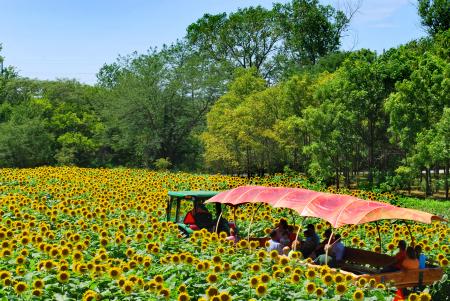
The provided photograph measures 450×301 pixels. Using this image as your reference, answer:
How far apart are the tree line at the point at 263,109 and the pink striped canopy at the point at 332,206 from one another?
16916 mm

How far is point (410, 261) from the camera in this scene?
995 centimetres

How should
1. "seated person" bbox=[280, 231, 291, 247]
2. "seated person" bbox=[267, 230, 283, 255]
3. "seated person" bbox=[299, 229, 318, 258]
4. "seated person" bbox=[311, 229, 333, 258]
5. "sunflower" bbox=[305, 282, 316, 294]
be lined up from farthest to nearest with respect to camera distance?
"seated person" bbox=[280, 231, 291, 247] → "seated person" bbox=[299, 229, 318, 258] → "seated person" bbox=[311, 229, 333, 258] → "seated person" bbox=[267, 230, 283, 255] → "sunflower" bbox=[305, 282, 316, 294]

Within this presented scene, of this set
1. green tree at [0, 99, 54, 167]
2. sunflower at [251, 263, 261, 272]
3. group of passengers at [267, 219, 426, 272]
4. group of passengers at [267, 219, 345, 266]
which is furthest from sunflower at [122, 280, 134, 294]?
green tree at [0, 99, 54, 167]

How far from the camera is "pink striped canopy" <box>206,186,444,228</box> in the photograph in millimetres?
9680

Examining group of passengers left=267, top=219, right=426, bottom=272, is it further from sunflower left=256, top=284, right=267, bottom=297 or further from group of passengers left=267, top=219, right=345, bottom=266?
sunflower left=256, top=284, right=267, bottom=297

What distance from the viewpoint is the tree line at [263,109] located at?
3114 centimetres

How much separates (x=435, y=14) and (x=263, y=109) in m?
22.7

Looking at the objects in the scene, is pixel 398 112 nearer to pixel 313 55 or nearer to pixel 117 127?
pixel 117 127

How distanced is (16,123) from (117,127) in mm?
7617

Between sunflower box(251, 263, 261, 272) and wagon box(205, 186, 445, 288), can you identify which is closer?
sunflower box(251, 263, 261, 272)

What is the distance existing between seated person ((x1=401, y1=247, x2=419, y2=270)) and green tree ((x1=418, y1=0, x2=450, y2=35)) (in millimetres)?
44844

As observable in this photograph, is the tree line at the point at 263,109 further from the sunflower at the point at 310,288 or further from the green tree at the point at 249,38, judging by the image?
the sunflower at the point at 310,288

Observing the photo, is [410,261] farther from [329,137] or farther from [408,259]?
[329,137]

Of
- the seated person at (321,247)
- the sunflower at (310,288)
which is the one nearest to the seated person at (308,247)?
the seated person at (321,247)
